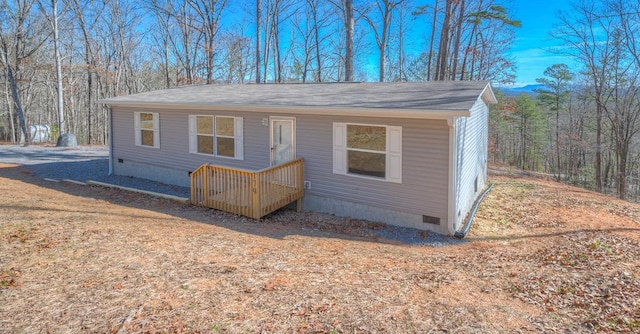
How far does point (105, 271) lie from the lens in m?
4.70

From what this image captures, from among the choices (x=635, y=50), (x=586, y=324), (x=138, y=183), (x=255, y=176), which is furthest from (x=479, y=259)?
(x=635, y=50)

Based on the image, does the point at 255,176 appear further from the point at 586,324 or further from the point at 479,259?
the point at 586,324

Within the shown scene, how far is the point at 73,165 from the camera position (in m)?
15.0

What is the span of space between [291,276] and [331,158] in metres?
4.48

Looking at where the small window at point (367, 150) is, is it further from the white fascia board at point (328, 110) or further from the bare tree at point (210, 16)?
the bare tree at point (210, 16)

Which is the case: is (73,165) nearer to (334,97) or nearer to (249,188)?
(249,188)

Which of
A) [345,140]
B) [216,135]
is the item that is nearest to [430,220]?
[345,140]

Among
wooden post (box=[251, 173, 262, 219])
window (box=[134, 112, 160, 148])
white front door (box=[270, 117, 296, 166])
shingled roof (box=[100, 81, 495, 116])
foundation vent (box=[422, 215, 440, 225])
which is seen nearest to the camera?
foundation vent (box=[422, 215, 440, 225])

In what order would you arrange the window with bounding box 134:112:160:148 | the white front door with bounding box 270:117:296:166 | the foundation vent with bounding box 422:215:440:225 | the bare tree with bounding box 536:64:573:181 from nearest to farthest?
the foundation vent with bounding box 422:215:440:225 → the white front door with bounding box 270:117:296:166 → the window with bounding box 134:112:160:148 → the bare tree with bounding box 536:64:573:181

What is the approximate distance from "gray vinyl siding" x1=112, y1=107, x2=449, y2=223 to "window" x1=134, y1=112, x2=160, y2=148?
0.62ft

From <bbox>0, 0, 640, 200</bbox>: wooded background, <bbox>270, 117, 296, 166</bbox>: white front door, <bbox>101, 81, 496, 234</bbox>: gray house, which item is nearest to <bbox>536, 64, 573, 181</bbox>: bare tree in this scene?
<bbox>0, 0, 640, 200</bbox>: wooded background

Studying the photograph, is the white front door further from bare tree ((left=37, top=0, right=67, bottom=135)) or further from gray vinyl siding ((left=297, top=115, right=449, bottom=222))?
bare tree ((left=37, top=0, right=67, bottom=135))

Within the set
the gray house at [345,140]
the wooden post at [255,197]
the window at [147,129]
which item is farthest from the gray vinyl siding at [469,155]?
the window at [147,129]

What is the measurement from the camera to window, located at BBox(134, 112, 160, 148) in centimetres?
1234
